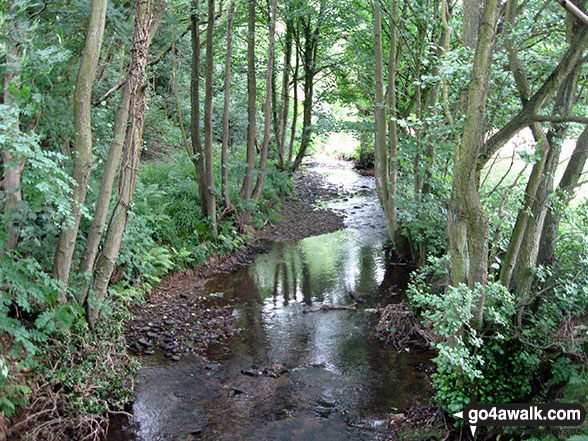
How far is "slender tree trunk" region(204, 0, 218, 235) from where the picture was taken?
1180 centimetres

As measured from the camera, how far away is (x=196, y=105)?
11.9 m

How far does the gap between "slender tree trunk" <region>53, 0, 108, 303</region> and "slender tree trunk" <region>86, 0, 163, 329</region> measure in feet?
1.60

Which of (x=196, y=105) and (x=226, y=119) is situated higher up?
(x=196, y=105)

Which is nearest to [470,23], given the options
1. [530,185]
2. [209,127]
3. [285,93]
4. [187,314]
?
[530,185]

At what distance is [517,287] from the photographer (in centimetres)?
573

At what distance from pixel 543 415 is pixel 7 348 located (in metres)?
5.58

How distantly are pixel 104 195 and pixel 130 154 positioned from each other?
70 cm

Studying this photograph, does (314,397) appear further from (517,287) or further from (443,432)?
(517,287)

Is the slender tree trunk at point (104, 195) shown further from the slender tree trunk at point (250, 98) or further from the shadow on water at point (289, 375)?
the slender tree trunk at point (250, 98)

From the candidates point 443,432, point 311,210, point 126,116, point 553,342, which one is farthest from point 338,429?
Answer: point 311,210

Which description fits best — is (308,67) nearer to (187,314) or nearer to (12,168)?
(187,314)

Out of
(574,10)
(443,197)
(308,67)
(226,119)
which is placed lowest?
(443,197)

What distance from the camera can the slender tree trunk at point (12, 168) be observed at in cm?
487

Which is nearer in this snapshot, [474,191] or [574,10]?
[574,10]
